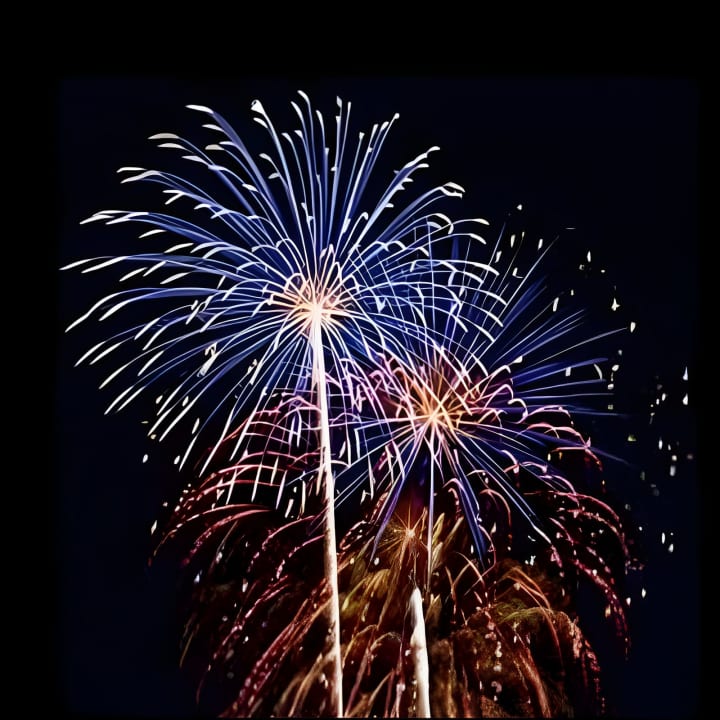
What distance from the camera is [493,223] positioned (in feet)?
8.11

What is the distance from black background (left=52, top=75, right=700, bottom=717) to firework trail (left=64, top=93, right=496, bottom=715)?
0.07 meters

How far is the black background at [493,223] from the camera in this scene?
2.45 m

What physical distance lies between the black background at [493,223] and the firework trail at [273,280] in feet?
0.21

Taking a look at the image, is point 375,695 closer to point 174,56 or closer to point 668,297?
point 668,297

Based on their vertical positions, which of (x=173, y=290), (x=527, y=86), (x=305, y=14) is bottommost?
(x=173, y=290)

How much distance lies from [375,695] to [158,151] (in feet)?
5.63

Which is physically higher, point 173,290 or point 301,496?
point 173,290

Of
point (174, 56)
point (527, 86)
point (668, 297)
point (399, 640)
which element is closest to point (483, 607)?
point (399, 640)

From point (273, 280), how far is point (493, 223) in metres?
0.67

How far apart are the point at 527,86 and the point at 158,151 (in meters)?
1.12

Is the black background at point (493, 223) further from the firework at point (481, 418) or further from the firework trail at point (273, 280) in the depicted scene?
the firework at point (481, 418)

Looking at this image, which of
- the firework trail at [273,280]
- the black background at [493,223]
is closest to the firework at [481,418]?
the firework trail at [273,280]

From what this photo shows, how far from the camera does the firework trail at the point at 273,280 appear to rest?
2414 mm

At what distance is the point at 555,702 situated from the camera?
94.9 inches
